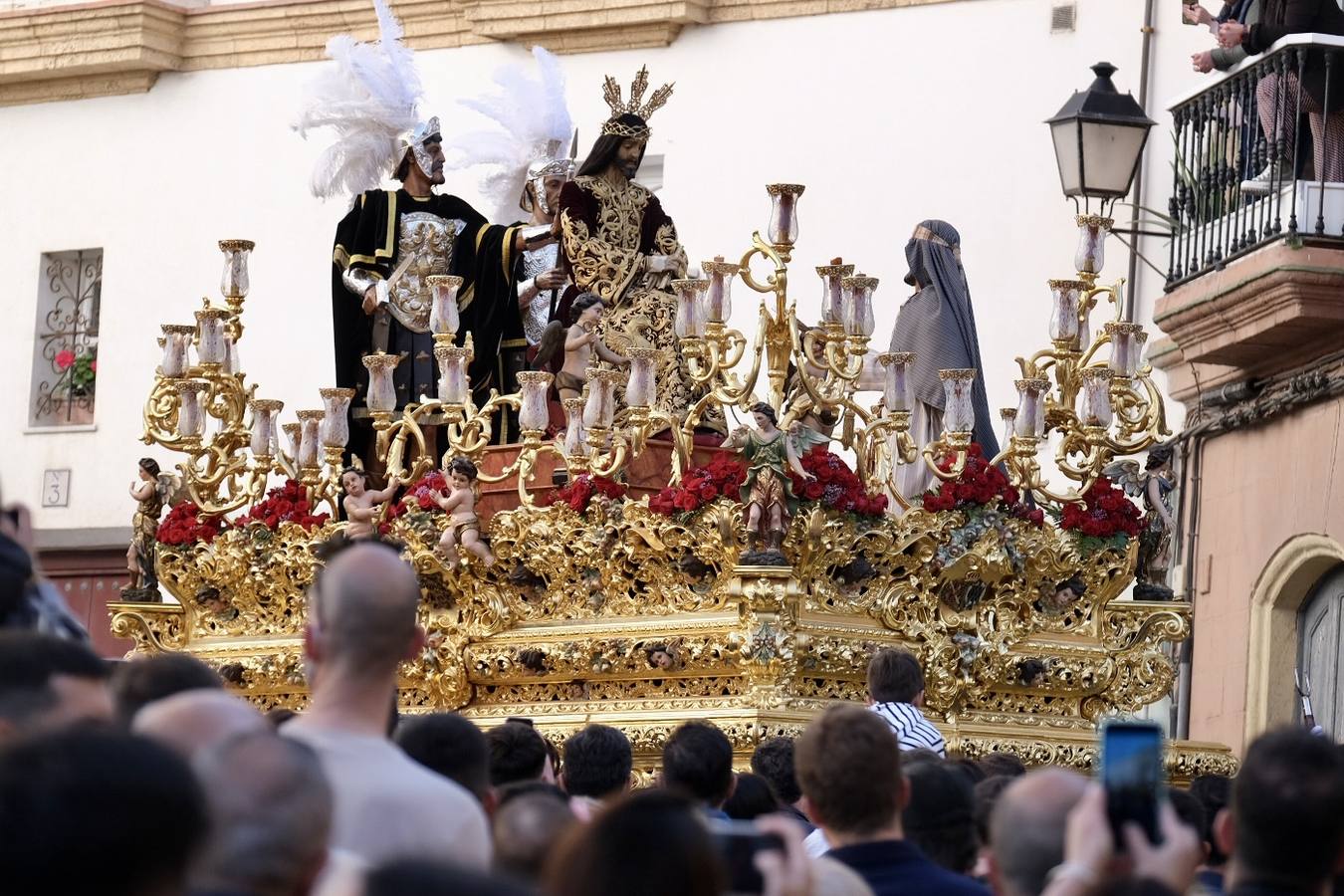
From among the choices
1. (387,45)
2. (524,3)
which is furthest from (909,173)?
(387,45)

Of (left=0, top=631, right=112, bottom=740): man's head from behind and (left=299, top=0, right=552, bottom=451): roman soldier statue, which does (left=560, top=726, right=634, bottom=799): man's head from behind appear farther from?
(left=299, top=0, right=552, bottom=451): roman soldier statue

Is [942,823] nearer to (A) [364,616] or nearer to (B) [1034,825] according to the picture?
(B) [1034,825]

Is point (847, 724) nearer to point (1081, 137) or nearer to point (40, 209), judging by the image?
point (1081, 137)

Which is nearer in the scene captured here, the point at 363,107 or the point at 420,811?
the point at 420,811

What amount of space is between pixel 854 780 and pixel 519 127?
27.3 ft

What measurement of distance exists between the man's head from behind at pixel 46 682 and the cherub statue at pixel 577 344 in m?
6.94

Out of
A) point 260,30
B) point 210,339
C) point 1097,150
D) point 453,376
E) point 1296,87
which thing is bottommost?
point 453,376

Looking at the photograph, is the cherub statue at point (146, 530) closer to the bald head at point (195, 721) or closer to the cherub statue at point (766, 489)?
the cherub statue at point (766, 489)

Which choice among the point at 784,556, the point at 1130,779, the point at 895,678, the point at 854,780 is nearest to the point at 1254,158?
the point at 784,556

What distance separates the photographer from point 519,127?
41.6 feet

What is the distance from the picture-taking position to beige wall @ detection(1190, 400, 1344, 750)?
13469 mm

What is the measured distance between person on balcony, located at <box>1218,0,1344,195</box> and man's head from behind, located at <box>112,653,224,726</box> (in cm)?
935

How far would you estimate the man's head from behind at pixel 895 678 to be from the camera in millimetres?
8500

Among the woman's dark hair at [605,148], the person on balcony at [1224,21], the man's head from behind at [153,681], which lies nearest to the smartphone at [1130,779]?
the man's head from behind at [153,681]
